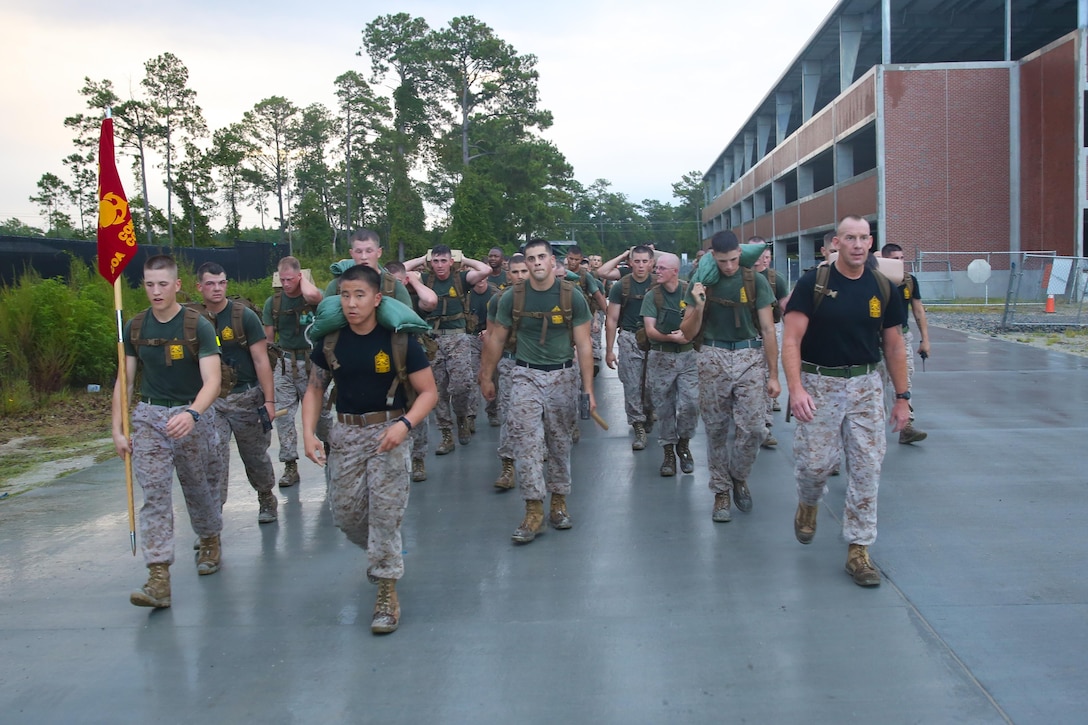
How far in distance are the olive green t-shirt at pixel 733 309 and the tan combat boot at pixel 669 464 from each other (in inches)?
66.4

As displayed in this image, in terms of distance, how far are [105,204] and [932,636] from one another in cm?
556

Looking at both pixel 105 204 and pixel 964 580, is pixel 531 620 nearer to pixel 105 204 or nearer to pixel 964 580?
pixel 964 580

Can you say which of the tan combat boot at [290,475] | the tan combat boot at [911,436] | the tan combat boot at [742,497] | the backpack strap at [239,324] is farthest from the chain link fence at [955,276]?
the backpack strap at [239,324]

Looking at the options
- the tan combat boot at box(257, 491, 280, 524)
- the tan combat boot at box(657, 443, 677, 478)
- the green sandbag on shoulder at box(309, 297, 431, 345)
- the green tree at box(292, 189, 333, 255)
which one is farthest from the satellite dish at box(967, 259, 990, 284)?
the green tree at box(292, 189, 333, 255)

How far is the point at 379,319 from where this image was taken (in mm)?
4816

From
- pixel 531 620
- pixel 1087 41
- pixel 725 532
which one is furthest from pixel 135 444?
pixel 1087 41

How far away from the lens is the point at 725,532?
20.4 feet

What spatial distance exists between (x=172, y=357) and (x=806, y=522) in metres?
3.97

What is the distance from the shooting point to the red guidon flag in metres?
5.96

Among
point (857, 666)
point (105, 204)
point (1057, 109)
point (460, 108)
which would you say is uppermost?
point (460, 108)

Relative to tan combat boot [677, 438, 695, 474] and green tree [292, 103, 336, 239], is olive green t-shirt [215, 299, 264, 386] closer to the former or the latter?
tan combat boot [677, 438, 695, 474]

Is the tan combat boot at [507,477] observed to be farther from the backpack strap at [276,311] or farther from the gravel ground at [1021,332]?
the gravel ground at [1021,332]

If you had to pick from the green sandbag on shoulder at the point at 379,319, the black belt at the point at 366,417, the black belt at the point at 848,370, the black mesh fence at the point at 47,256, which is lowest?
the black belt at the point at 366,417

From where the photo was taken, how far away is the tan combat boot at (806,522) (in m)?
5.63
